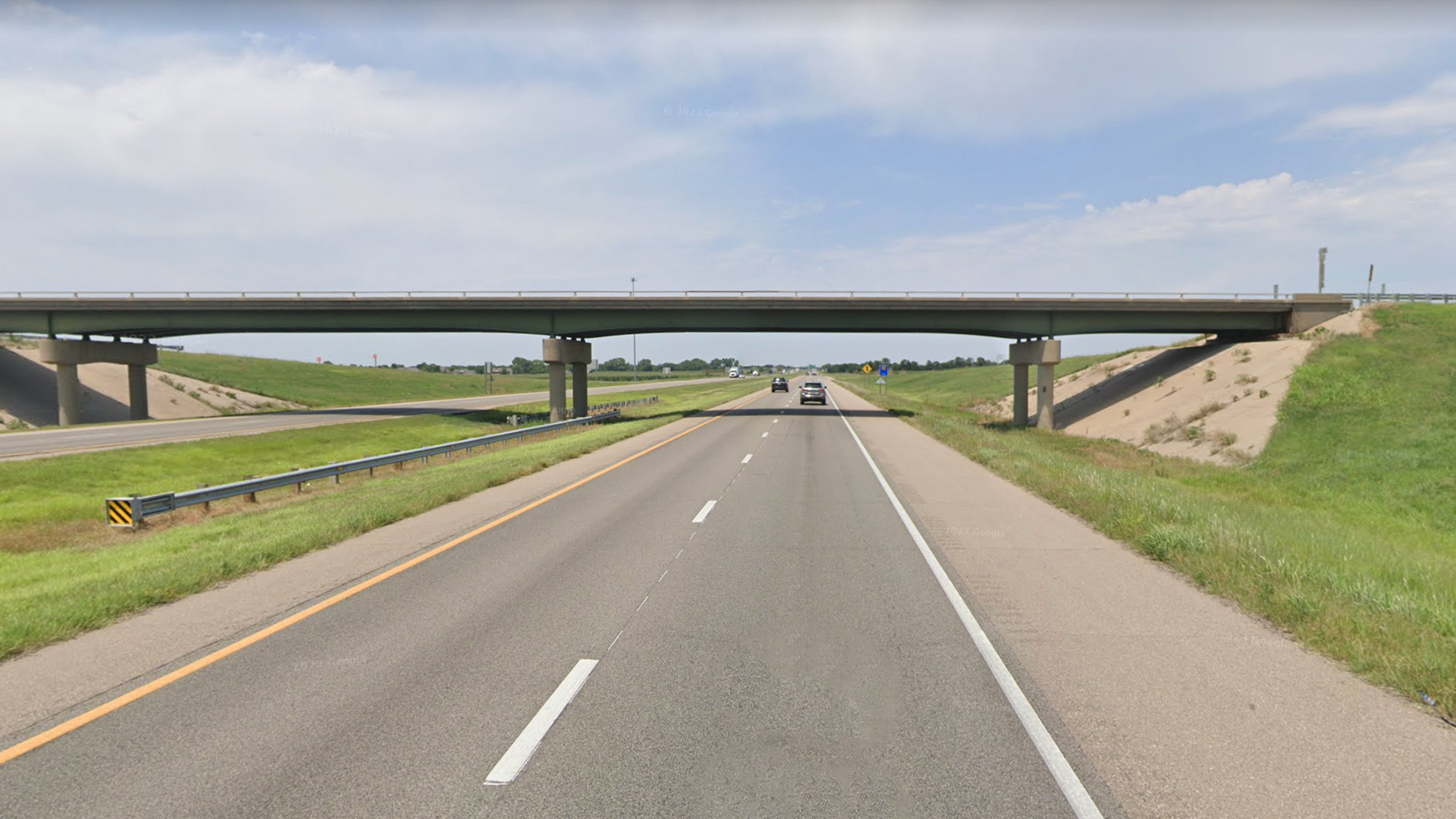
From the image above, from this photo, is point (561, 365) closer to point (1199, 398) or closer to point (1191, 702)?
point (1199, 398)

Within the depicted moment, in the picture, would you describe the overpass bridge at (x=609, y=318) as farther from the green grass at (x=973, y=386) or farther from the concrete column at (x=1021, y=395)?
the green grass at (x=973, y=386)

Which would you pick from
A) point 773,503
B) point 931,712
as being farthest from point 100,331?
point 931,712

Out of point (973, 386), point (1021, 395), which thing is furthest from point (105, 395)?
point (973, 386)

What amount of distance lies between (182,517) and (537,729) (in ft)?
44.8

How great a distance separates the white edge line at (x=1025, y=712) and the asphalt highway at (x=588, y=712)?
38 mm

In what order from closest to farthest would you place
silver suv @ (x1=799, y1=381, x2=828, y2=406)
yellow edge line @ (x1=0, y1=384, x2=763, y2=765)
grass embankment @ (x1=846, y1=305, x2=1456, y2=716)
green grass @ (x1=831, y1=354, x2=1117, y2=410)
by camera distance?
yellow edge line @ (x1=0, y1=384, x2=763, y2=765) → grass embankment @ (x1=846, y1=305, x2=1456, y2=716) → silver suv @ (x1=799, y1=381, x2=828, y2=406) → green grass @ (x1=831, y1=354, x2=1117, y2=410)

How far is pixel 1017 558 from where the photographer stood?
31.1ft

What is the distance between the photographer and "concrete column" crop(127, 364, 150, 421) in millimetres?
49000

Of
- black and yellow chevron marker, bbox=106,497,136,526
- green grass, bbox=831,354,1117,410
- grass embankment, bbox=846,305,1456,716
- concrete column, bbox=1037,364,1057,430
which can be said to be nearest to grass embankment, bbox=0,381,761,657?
black and yellow chevron marker, bbox=106,497,136,526

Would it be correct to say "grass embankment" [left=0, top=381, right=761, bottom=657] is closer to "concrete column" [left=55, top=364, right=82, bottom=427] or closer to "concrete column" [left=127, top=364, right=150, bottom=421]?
"concrete column" [left=55, top=364, right=82, bottom=427]

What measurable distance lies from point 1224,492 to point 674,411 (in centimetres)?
3464

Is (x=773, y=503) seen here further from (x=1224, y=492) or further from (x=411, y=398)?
(x=411, y=398)

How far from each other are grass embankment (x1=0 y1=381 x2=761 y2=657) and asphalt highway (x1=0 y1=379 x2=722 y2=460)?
3.64m

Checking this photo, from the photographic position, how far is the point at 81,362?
4666cm
